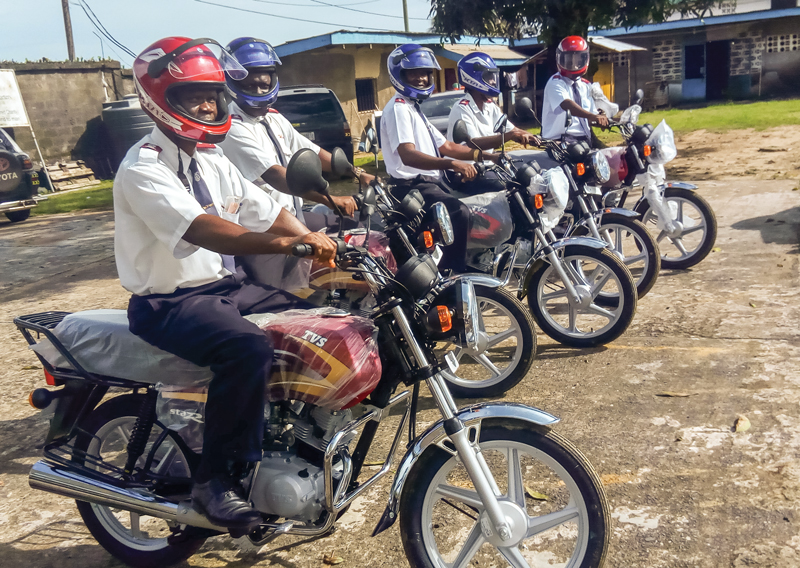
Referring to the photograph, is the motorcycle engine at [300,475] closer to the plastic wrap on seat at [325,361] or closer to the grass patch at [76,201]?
the plastic wrap on seat at [325,361]

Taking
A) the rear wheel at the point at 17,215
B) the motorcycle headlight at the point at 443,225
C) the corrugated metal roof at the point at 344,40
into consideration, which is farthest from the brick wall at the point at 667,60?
the motorcycle headlight at the point at 443,225

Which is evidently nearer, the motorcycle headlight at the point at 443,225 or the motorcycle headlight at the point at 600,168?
the motorcycle headlight at the point at 443,225

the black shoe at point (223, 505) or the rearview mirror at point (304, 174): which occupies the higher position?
the rearview mirror at point (304, 174)

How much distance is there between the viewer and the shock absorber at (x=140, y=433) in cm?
298

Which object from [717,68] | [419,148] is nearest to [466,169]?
[419,148]

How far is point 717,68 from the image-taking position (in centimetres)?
3092

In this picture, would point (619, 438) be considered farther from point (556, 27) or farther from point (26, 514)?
point (556, 27)

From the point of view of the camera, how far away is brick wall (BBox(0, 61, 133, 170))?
19281 mm

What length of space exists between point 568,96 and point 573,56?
0.39m

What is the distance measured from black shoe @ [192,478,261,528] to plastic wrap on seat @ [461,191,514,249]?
283cm

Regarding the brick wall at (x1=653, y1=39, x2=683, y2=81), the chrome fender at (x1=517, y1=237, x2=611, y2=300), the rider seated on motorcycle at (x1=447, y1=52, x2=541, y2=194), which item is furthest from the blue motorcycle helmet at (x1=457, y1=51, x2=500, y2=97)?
the brick wall at (x1=653, y1=39, x2=683, y2=81)

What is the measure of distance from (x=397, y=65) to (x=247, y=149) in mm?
1339

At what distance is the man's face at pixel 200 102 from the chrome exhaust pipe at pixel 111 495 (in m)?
1.51

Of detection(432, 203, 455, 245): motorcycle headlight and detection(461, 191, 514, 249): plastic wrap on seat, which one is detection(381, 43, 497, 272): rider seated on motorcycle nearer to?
detection(461, 191, 514, 249): plastic wrap on seat
